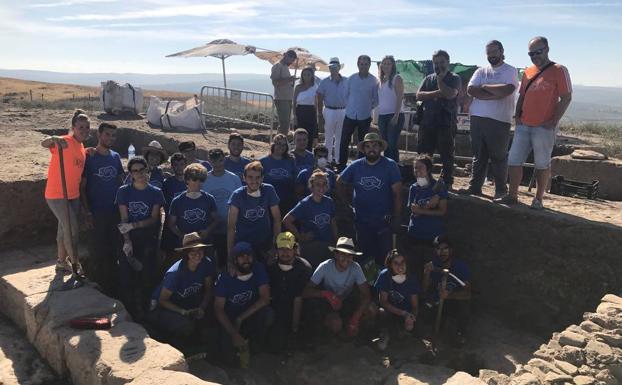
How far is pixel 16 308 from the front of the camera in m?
5.36

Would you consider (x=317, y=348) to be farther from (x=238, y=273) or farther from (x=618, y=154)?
(x=618, y=154)

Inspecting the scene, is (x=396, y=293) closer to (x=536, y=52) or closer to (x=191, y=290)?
(x=191, y=290)

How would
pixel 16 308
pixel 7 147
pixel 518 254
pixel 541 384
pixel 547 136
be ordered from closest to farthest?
1. pixel 541 384
2. pixel 16 308
3. pixel 547 136
4. pixel 518 254
5. pixel 7 147

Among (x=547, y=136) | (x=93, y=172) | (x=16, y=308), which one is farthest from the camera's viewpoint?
(x=547, y=136)

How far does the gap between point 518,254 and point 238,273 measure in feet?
11.9

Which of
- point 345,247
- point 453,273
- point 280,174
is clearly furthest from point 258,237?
point 453,273

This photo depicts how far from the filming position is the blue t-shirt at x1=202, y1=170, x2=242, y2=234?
6.25 m

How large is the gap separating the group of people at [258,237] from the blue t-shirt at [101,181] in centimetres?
1

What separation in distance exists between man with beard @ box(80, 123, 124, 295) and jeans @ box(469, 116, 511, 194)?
175 inches

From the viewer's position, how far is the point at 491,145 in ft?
21.9

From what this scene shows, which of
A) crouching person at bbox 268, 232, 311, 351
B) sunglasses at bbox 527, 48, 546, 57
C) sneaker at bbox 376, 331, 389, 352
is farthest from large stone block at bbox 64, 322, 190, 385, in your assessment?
sunglasses at bbox 527, 48, 546, 57

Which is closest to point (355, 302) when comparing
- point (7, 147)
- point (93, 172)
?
point (93, 172)

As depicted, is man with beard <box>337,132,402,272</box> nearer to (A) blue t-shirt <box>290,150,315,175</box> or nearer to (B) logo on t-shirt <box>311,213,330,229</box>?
(B) logo on t-shirt <box>311,213,330,229</box>

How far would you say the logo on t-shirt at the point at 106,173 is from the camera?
5.82m
